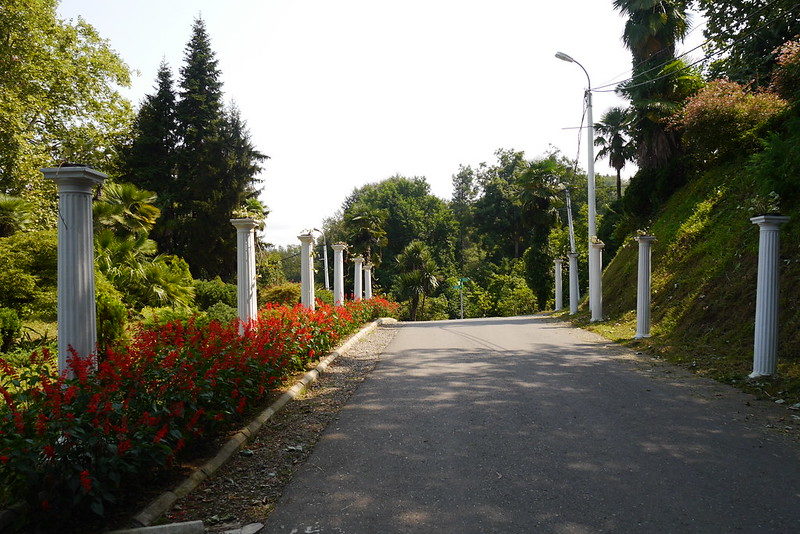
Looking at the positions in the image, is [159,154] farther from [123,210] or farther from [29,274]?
[29,274]

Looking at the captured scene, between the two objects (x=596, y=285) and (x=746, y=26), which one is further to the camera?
(x=596, y=285)

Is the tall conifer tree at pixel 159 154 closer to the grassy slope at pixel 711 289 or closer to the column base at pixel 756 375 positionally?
the grassy slope at pixel 711 289

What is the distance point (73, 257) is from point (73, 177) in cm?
63

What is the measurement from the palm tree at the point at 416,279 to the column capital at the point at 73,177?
105ft

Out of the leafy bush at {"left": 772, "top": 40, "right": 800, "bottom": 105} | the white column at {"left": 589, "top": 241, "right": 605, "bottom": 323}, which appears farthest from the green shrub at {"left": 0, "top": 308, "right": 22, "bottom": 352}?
the leafy bush at {"left": 772, "top": 40, "right": 800, "bottom": 105}

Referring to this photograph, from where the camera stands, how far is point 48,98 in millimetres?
22094

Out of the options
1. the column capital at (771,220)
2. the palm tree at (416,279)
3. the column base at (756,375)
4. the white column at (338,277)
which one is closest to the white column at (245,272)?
the column base at (756,375)

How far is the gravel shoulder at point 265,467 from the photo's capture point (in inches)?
148

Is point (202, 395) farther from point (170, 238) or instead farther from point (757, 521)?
point (170, 238)

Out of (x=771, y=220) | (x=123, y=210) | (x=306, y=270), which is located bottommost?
(x=306, y=270)

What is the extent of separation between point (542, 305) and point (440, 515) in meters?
33.2

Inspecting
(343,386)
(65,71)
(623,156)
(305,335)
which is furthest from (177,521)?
(623,156)

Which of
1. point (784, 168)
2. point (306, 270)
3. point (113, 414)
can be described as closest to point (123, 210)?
point (306, 270)

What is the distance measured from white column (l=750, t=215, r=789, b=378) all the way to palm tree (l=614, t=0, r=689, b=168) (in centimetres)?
1454
